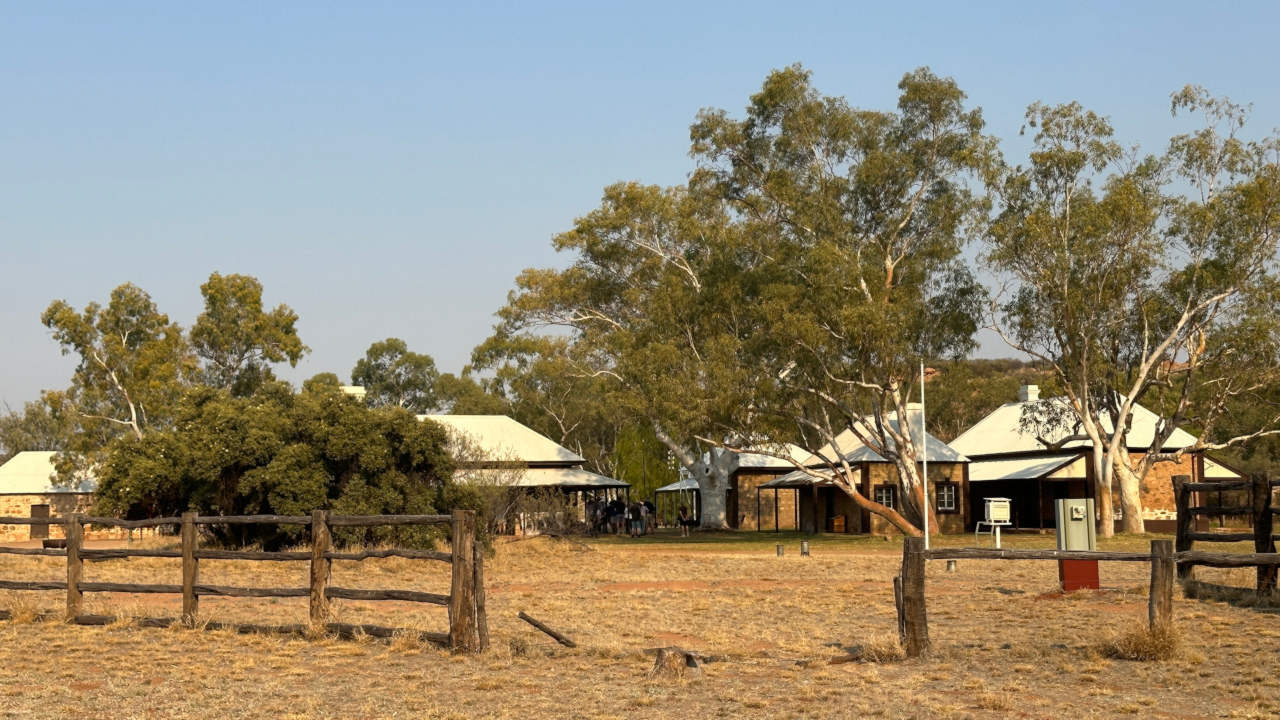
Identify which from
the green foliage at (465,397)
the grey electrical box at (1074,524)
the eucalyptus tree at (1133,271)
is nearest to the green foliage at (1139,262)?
the eucalyptus tree at (1133,271)

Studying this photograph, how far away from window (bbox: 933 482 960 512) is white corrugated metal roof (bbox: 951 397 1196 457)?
3379mm

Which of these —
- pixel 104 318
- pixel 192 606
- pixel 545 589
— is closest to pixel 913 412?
pixel 104 318

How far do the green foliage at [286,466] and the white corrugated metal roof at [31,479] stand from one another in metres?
28.9

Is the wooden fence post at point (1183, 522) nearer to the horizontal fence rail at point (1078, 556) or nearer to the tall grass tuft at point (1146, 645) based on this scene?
the horizontal fence rail at point (1078, 556)

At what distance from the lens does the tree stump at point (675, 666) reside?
11406 mm

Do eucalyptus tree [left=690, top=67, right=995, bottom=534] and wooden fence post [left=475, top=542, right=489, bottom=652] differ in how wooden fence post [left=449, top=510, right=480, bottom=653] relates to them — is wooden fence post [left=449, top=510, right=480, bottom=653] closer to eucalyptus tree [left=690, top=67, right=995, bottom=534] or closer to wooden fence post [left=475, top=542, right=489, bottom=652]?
wooden fence post [left=475, top=542, right=489, bottom=652]

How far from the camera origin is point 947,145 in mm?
44188

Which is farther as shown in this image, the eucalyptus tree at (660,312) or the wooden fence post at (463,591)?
the eucalyptus tree at (660,312)

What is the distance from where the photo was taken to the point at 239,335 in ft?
211

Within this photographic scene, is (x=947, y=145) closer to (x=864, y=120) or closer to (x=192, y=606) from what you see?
(x=864, y=120)

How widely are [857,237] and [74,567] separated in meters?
31.9

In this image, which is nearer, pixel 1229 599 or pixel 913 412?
pixel 1229 599

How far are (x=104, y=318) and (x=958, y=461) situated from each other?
37671 millimetres

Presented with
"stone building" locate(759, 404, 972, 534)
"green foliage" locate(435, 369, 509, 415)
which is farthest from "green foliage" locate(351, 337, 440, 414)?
"stone building" locate(759, 404, 972, 534)
